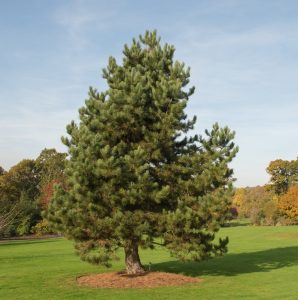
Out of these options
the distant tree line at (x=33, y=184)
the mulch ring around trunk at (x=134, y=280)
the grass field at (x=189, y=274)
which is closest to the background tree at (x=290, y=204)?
the distant tree line at (x=33, y=184)

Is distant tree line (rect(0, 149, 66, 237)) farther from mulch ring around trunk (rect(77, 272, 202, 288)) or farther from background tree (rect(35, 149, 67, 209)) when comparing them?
mulch ring around trunk (rect(77, 272, 202, 288))

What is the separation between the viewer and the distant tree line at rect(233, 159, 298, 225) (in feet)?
253

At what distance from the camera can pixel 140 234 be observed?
55.6 feet

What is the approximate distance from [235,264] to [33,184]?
66405 millimetres

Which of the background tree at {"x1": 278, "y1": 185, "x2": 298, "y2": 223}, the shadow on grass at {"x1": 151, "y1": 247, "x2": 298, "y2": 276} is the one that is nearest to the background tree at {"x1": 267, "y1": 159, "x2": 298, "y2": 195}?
the background tree at {"x1": 278, "y1": 185, "x2": 298, "y2": 223}

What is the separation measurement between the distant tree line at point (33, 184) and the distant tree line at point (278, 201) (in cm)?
2919

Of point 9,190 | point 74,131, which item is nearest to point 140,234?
point 74,131

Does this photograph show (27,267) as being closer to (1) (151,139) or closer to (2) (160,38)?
(1) (151,139)

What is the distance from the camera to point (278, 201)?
80.9 meters

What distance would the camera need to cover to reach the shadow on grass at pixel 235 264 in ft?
77.9

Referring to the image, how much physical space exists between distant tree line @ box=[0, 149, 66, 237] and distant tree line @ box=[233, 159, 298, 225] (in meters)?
29.2

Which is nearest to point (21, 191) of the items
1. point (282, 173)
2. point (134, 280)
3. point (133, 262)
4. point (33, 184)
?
point (33, 184)

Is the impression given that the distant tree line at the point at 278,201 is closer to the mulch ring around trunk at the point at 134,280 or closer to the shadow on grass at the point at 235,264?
the shadow on grass at the point at 235,264

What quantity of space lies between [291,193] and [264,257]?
48.8 metres
